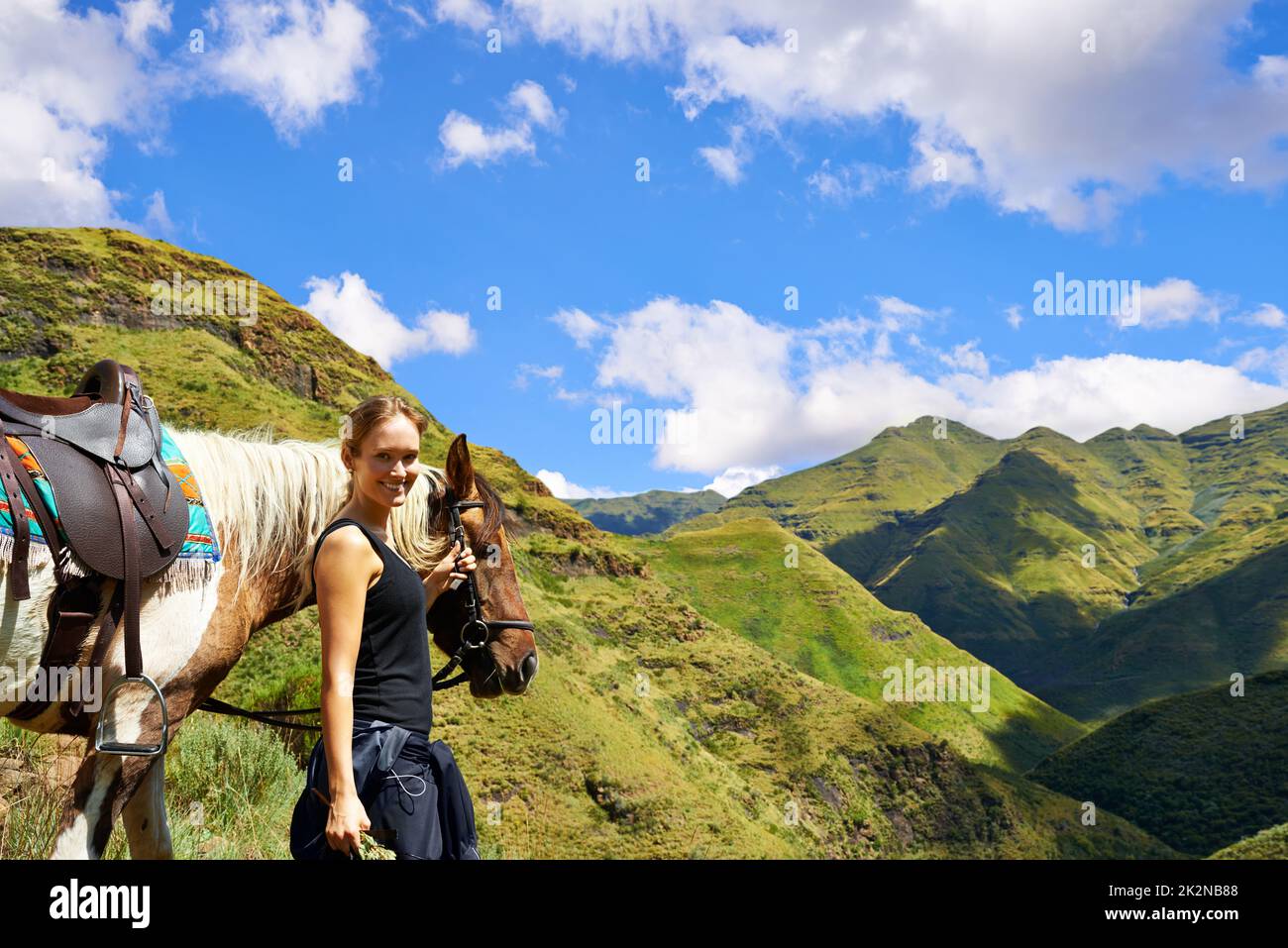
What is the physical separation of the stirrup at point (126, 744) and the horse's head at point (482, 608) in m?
1.18

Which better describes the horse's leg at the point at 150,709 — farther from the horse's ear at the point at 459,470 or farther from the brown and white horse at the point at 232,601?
the horse's ear at the point at 459,470

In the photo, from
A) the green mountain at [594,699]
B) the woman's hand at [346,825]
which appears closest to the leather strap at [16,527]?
the woman's hand at [346,825]

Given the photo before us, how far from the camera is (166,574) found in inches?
138

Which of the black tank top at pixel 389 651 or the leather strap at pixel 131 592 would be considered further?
the leather strap at pixel 131 592

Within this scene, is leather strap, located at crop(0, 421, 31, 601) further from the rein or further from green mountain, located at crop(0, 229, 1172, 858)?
green mountain, located at crop(0, 229, 1172, 858)

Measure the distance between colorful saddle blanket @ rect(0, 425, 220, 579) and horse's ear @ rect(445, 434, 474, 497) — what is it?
1082 mm

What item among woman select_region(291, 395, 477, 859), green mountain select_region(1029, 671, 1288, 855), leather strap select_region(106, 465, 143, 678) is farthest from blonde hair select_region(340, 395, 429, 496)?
green mountain select_region(1029, 671, 1288, 855)

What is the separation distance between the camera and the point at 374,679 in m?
2.81

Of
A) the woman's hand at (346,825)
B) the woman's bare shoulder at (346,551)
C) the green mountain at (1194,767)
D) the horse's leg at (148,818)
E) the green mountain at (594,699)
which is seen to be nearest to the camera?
the woman's hand at (346,825)

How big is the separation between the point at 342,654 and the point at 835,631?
126m

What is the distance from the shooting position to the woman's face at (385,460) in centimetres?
292
